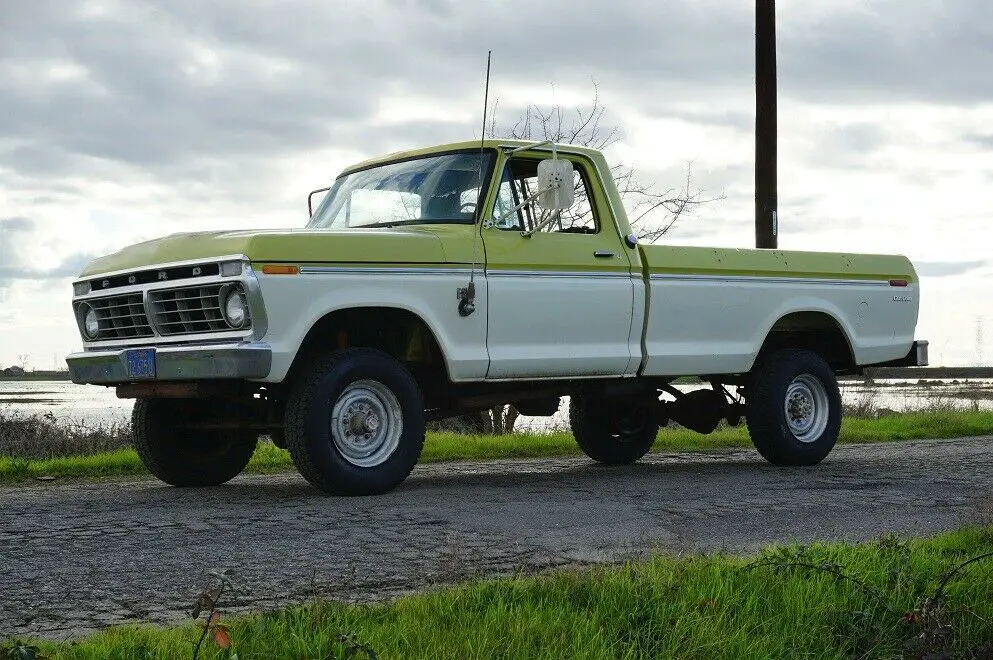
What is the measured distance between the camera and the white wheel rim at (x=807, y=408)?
11055 mm

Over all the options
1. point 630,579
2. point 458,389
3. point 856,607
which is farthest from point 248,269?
point 856,607

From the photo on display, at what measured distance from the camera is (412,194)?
945cm

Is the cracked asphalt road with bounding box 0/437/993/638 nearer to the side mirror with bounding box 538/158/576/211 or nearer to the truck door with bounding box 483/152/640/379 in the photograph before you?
the truck door with bounding box 483/152/640/379

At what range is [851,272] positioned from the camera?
11414 mm

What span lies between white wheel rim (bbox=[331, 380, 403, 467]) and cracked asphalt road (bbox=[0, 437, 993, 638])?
1.13 feet

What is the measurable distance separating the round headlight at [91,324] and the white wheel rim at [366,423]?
1.98 metres

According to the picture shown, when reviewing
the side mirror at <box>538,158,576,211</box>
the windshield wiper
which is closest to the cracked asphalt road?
the windshield wiper

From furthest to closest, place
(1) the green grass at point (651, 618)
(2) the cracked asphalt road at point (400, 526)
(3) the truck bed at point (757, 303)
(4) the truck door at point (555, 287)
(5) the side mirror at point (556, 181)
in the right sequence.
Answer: (3) the truck bed at point (757, 303), (4) the truck door at point (555, 287), (5) the side mirror at point (556, 181), (2) the cracked asphalt road at point (400, 526), (1) the green grass at point (651, 618)

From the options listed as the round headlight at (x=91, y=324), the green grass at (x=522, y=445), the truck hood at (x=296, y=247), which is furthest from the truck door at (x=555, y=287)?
the green grass at (x=522, y=445)

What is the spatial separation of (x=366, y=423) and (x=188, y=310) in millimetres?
1300

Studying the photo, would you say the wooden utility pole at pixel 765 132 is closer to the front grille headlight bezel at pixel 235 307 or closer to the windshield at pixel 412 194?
the windshield at pixel 412 194

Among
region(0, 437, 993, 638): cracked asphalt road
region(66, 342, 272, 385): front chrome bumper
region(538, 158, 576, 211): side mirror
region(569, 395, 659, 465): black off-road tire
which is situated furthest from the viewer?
region(569, 395, 659, 465): black off-road tire

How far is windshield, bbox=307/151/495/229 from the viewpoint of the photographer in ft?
30.3

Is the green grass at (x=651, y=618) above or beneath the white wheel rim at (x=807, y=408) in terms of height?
beneath
